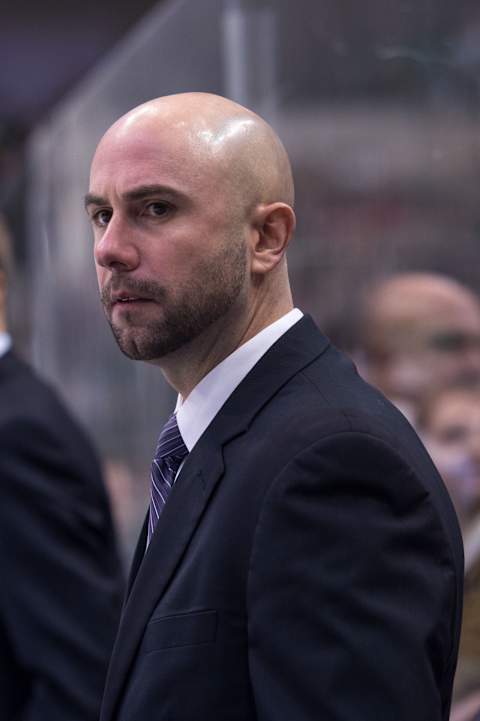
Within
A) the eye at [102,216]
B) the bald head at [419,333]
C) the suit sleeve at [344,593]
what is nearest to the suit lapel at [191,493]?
the suit sleeve at [344,593]

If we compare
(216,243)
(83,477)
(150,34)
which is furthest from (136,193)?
(150,34)

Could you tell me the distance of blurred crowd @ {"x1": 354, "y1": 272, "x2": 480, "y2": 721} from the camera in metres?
2.39

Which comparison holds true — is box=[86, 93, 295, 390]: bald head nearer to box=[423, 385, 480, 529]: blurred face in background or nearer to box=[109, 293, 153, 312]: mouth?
box=[109, 293, 153, 312]: mouth

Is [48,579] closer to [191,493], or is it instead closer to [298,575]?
[191,493]

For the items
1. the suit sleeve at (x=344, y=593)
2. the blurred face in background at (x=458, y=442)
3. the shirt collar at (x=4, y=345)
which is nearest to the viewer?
the suit sleeve at (x=344, y=593)

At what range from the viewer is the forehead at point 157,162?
153 cm

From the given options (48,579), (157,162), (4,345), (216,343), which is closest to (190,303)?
(216,343)

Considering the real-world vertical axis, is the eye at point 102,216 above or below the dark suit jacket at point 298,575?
above

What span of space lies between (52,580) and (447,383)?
976mm

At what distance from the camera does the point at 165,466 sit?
1.67 metres

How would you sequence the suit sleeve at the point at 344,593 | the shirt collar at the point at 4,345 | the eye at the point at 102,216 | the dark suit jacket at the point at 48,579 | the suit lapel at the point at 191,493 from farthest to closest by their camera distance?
the shirt collar at the point at 4,345
the dark suit jacket at the point at 48,579
the eye at the point at 102,216
the suit lapel at the point at 191,493
the suit sleeve at the point at 344,593

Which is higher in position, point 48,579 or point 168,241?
point 168,241

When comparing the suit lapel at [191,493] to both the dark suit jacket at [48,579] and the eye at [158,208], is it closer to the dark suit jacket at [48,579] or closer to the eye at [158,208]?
the eye at [158,208]

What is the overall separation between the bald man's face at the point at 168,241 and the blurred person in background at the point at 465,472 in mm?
949
